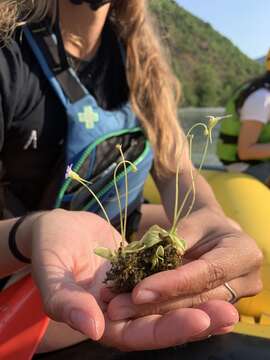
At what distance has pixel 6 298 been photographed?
4.66ft

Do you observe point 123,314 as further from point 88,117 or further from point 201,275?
point 88,117

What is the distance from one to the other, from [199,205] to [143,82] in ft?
1.75

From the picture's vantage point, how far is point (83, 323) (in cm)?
90

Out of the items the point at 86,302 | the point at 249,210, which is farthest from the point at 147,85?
the point at 86,302

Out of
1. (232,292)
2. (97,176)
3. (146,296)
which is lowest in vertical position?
(232,292)

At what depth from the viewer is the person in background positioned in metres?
3.28

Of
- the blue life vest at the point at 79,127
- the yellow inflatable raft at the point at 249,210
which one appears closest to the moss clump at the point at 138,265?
the blue life vest at the point at 79,127

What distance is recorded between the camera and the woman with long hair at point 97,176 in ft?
3.42

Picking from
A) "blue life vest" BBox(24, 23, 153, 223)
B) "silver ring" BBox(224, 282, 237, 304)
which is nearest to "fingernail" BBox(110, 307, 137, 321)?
"silver ring" BBox(224, 282, 237, 304)

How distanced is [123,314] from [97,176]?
80 centimetres

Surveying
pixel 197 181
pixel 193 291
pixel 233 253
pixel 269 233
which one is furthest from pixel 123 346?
pixel 269 233

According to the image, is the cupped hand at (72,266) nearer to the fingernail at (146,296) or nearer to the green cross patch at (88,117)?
the fingernail at (146,296)

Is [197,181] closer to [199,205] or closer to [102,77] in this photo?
[199,205]

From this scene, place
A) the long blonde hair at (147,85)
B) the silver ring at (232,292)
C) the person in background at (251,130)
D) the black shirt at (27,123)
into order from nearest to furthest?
the silver ring at (232,292) → the black shirt at (27,123) → the long blonde hair at (147,85) → the person in background at (251,130)
